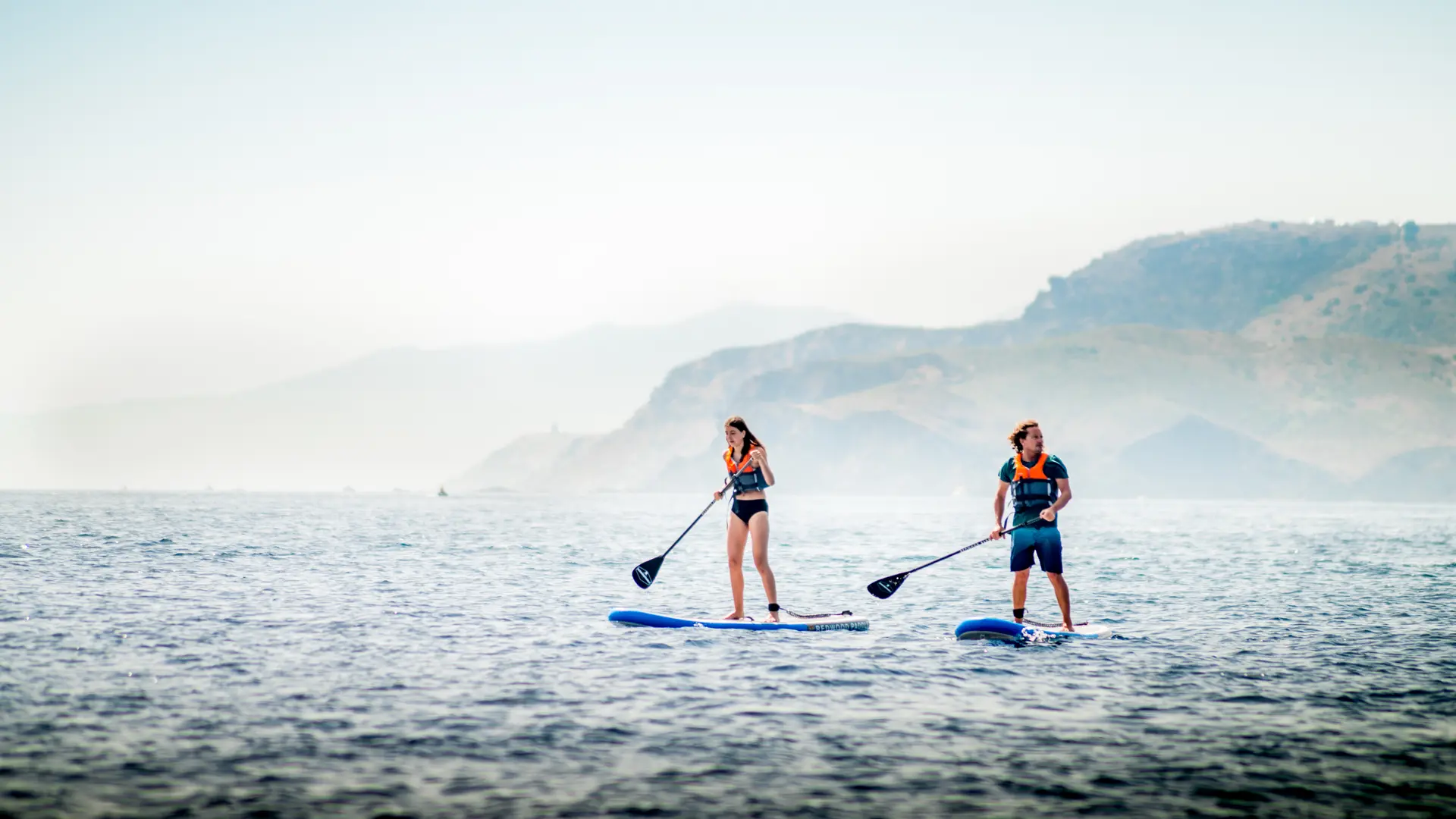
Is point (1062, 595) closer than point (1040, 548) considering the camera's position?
No

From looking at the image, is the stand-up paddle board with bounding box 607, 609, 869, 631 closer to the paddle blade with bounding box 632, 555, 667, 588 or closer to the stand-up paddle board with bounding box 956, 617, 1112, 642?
the paddle blade with bounding box 632, 555, 667, 588

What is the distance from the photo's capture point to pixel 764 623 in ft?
53.0

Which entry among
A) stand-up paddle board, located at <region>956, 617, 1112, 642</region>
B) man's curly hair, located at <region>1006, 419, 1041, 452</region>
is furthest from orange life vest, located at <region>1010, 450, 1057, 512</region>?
stand-up paddle board, located at <region>956, 617, 1112, 642</region>

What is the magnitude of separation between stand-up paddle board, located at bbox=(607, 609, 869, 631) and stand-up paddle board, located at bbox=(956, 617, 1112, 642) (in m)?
1.62

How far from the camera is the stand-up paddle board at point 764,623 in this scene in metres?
16.2

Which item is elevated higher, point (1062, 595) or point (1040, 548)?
point (1040, 548)

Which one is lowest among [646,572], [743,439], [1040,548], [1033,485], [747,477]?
[646,572]

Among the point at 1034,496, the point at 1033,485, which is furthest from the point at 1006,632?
the point at 1033,485

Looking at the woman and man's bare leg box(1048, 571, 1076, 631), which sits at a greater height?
the woman

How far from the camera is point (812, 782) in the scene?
27.2 ft

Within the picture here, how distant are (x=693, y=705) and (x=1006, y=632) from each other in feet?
18.5

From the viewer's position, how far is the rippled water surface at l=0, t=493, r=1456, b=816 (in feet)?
26.2

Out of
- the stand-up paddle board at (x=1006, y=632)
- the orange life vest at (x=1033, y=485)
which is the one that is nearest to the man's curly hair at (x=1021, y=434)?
the orange life vest at (x=1033, y=485)

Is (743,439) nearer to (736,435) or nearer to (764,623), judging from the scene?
(736,435)
